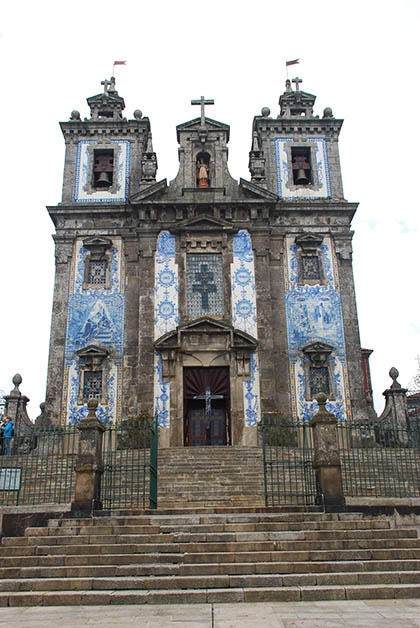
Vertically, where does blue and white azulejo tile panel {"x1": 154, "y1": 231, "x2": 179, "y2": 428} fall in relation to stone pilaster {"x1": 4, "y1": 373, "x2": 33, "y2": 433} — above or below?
above

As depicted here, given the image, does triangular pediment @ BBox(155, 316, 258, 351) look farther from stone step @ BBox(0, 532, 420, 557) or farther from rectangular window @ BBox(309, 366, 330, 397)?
stone step @ BBox(0, 532, 420, 557)

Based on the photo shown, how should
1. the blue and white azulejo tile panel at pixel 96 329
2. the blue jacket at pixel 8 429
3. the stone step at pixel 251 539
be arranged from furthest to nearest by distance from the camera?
the blue and white azulejo tile panel at pixel 96 329 < the blue jacket at pixel 8 429 < the stone step at pixel 251 539

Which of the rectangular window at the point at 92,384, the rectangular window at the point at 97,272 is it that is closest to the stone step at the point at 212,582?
A: the rectangular window at the point at 92,384

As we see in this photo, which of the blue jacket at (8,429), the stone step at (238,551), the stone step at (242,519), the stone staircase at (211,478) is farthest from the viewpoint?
the blue jacket at (8,429)

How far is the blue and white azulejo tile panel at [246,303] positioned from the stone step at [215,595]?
12.4m

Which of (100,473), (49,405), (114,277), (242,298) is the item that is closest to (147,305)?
(114,277)

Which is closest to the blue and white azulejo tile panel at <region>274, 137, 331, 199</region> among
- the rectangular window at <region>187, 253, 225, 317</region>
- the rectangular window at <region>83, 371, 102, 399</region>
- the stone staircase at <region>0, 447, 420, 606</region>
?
the rectangular window at <region>187, 253, 225, 317</region>

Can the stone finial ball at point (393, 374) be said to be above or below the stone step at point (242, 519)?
above

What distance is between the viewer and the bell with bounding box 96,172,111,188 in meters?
23.7

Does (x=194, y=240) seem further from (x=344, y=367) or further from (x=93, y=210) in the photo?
(x=344, y=367)

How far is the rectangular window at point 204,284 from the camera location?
2147 centimetres

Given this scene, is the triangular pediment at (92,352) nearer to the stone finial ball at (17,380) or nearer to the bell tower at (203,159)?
the stone finial ball at (17,380)

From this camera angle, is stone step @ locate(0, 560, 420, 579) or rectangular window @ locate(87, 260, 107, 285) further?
rectangular window @ locate(87, 260, 107, 285)

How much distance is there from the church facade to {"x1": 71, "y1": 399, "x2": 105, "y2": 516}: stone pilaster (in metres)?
7.70
